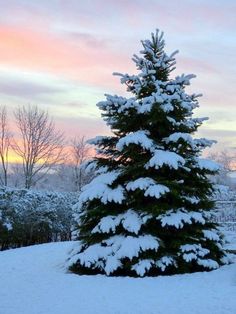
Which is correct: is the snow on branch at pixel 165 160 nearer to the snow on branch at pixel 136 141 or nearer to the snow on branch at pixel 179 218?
the snow on branch at pixel 136 141

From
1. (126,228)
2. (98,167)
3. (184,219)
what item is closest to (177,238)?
(184,219)

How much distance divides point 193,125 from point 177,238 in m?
2.39

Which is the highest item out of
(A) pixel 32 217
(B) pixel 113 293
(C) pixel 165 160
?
(C) pixel 165 160

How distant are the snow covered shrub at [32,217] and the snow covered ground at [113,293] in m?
5.83

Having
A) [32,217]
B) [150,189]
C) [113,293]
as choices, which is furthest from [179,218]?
[32,217]

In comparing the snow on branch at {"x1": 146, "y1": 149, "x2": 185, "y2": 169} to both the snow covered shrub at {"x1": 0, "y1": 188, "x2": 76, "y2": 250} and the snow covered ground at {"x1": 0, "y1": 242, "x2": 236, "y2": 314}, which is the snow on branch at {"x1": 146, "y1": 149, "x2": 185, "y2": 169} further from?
the snow covered shrub at {"x1": 0, "y1": 188, "x2": 76, "y2": 250}

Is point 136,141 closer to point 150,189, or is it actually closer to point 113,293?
point 150,189

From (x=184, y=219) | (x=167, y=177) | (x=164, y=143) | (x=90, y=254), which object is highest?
(x=164, y=143)

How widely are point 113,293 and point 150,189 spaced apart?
2.15 m

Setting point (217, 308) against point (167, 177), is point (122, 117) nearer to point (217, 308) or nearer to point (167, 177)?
point (167, 177)

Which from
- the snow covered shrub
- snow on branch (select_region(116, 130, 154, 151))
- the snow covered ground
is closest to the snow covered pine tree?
snow on branch (select_region(116, 130, 154, 151))

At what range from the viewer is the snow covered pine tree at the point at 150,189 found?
27.1 feet

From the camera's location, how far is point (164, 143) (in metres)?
9.02

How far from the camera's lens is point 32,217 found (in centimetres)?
1555
